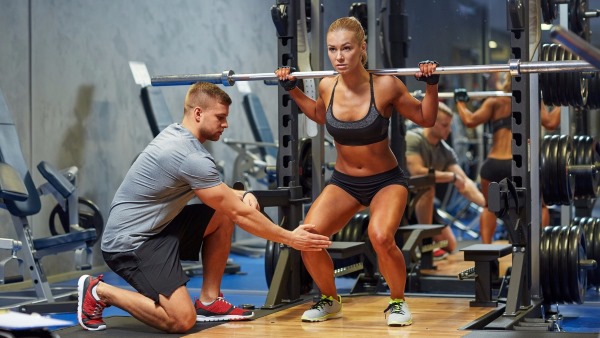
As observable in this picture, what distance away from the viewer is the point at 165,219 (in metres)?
4.46

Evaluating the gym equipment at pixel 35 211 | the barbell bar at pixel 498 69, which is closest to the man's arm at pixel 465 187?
the gym equipment at pixel 35 211

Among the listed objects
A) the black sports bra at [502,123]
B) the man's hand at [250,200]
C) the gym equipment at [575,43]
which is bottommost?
the man's hand at [250,200]

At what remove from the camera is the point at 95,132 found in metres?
7.75

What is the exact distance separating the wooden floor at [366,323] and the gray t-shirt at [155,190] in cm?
55

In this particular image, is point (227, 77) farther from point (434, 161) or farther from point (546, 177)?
point (434, 161)

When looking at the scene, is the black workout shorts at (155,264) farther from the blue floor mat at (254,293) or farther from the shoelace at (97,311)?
the blue floor mat at (254,293)

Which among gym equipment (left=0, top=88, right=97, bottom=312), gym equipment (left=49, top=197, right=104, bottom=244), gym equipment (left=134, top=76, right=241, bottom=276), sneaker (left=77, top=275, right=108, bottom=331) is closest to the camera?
sneaker (left=77, top=275, right=108, bottom=331)

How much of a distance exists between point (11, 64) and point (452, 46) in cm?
337

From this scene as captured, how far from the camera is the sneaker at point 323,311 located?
15.4 ft

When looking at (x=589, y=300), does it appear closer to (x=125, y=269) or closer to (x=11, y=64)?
(x=125, y=269)

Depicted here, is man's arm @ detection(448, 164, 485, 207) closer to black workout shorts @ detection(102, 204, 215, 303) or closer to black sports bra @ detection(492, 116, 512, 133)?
black sports bra @ detection(492, 116, 512, 133)

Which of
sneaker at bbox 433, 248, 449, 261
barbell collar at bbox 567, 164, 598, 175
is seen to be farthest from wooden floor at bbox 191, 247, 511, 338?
sneaker at bbox 433, 248, 449, 261

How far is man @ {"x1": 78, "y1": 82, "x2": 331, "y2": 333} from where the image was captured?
4.29 m

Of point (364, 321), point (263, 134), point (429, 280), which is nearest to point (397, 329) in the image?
point (364, 321)
